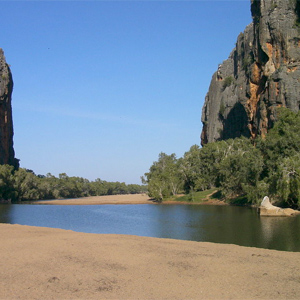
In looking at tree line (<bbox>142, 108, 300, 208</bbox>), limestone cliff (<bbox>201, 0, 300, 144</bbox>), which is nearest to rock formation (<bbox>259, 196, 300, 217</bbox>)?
tree line (<bbox>142, 108, 300, 208</bbox>)

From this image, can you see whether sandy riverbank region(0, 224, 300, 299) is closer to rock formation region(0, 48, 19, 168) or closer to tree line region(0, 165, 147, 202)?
tree line region(0, 165, 147, 202)

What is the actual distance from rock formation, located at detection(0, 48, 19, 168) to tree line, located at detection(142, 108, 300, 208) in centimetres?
5119

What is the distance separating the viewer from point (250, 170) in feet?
161

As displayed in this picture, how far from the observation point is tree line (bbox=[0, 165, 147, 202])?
80312 millimetres

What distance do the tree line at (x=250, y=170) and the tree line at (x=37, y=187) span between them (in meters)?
34.1

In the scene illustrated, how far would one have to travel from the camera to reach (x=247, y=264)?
13.6m

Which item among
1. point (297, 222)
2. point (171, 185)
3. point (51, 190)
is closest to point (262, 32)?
point (171, 185)

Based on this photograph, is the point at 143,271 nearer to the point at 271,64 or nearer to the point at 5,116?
the point at 271,64

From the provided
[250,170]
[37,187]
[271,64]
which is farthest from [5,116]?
[250,170]

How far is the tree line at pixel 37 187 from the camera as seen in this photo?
80312 mm

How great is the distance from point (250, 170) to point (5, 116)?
263ft

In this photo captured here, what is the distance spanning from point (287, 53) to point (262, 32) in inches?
258

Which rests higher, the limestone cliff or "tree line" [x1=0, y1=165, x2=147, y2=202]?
the limestone cliff

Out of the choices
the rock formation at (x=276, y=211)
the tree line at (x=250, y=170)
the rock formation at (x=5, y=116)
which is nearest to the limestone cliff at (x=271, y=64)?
the tree line at (x=250, y=170)
